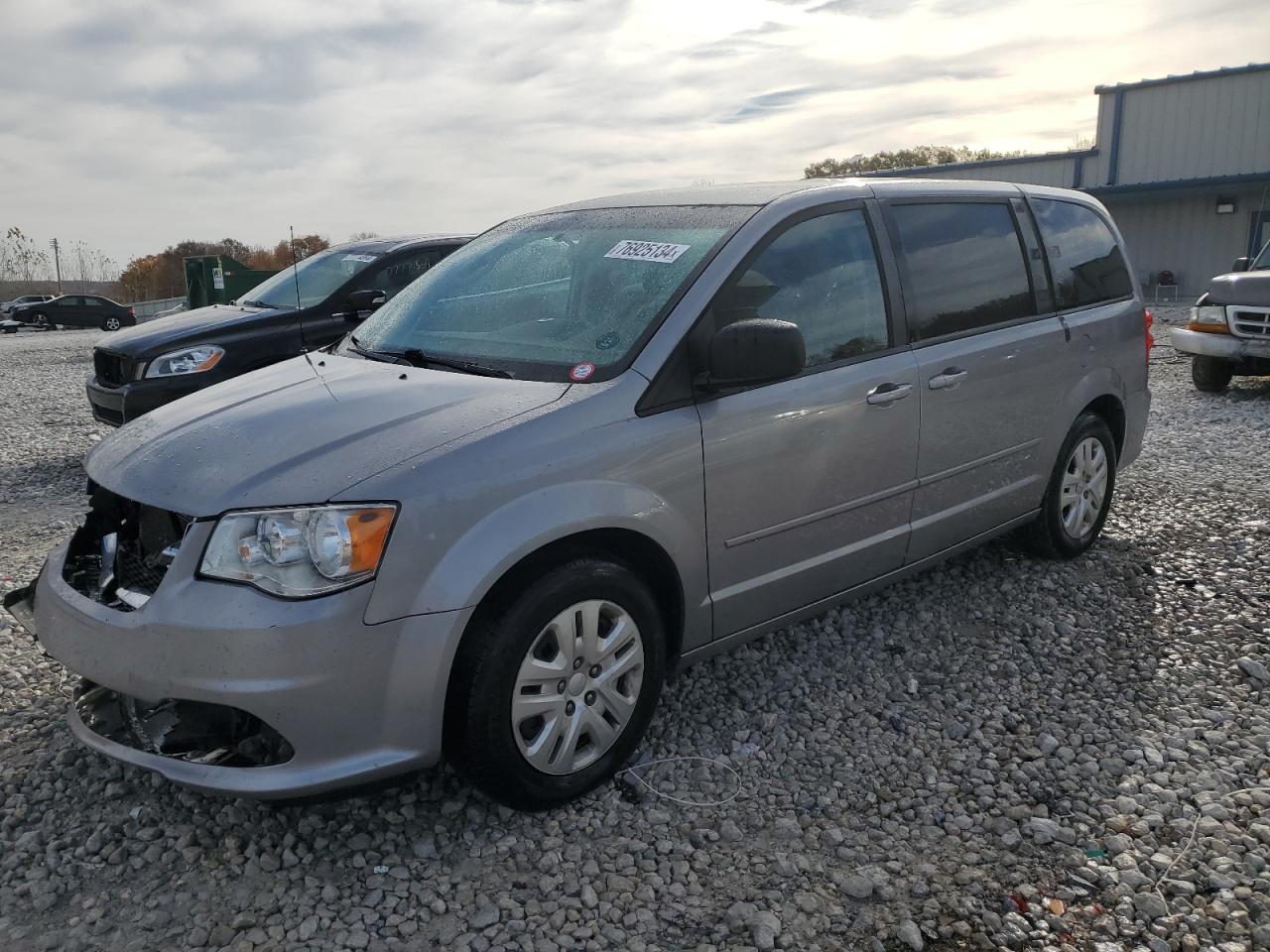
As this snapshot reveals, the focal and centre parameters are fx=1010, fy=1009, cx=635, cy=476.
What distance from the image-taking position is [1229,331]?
9758 mm

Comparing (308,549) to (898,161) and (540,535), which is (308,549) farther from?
(898,161)

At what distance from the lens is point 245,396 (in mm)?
3389

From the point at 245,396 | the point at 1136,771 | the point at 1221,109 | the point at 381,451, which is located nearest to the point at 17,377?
the point at 245,396

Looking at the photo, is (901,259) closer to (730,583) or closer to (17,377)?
(730,583)

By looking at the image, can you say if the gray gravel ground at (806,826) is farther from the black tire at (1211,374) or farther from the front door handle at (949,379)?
the black tire at (1211,374)

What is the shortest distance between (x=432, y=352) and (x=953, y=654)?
2.37 m

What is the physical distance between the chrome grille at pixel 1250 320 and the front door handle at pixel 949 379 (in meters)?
7.25

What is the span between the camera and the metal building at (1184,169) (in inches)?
878

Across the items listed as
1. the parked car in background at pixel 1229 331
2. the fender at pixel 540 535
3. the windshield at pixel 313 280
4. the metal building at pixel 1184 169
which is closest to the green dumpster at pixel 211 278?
the windshield at pixel 313 280

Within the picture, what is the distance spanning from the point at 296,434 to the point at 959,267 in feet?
9.00

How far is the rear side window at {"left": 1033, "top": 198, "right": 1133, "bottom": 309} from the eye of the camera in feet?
15.4

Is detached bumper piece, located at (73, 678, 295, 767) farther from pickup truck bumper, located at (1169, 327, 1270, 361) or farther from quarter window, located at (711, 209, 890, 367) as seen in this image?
pickup truck bumper, located at (1169, 327, 1270, 361)

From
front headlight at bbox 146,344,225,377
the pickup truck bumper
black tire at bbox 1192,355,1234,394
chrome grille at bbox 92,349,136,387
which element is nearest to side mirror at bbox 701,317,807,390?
front headlight at bbox 146,344,225,377

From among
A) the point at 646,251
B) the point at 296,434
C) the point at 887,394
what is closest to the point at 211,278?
the point at 646,251
